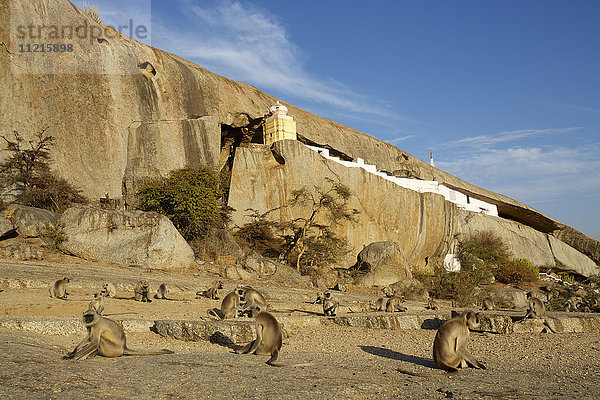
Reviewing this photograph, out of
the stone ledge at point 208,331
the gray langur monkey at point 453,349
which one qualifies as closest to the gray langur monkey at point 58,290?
the stone ledge at point 208,331

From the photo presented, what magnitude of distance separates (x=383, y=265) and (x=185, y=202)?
9.48 meters

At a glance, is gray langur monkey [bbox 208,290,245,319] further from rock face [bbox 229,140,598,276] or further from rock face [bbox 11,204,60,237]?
rock face [bbox 229,140,598,276]

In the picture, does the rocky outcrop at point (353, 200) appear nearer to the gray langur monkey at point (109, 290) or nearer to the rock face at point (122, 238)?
the rock face at point (122, 238)

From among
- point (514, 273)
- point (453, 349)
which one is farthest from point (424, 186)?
point (453, 349)

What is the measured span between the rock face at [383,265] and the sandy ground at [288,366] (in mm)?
12241

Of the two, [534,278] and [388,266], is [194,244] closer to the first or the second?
[388,266]

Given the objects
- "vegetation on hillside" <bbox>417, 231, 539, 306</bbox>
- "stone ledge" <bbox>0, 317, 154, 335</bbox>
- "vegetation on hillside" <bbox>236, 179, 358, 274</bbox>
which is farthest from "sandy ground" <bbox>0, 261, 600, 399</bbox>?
"vegetation on hillside" <bbox>417, 231, 539, 306</bbox>

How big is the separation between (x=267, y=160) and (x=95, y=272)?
12.2 m

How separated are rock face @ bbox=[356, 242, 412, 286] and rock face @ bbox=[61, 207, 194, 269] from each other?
927 cm

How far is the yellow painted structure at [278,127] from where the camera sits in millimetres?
27500

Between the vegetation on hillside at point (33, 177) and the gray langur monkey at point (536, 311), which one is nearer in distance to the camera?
the gray langur monkey at point (536, 311)

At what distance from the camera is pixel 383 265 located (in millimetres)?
23344

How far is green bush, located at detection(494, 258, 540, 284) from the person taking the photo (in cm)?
3192

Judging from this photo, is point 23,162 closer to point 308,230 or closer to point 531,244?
point 308,230
